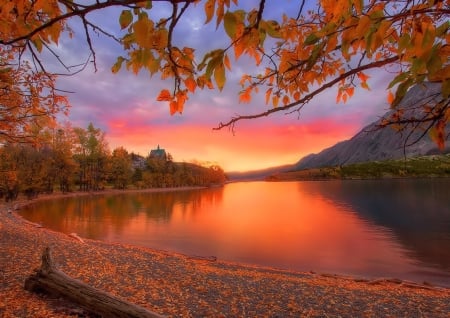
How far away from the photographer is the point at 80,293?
5512 mm

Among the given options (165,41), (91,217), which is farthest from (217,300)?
(91,217)

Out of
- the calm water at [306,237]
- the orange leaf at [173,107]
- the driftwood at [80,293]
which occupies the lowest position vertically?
the calm water at [306,237]

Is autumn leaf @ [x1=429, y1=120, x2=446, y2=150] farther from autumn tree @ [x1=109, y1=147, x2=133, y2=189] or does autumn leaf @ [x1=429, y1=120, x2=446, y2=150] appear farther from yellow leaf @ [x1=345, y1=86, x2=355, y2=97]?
autumn tree @ [x1=109, y1=147, x2=133, y2=189]

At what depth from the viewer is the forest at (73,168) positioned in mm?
46969

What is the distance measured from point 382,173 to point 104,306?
534 feet

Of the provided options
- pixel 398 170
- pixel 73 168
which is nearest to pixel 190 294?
pixel 73 168

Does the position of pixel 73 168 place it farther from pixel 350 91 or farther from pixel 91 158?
pixel 350 91

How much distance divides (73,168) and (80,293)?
200 ft

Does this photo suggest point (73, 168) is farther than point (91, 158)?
No

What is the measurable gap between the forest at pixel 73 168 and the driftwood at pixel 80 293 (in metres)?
29.7

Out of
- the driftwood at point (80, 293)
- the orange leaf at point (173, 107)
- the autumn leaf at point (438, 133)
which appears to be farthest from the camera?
the driftwood at point (80, 293)

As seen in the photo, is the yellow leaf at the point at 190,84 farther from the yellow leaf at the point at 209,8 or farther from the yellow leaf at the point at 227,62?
the yellow leaf at the point at 209,8

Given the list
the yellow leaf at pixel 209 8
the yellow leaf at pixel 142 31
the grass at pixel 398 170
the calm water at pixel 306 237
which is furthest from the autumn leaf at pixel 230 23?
the grass at pixel 398 170

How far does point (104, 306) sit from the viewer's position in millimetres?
5055
